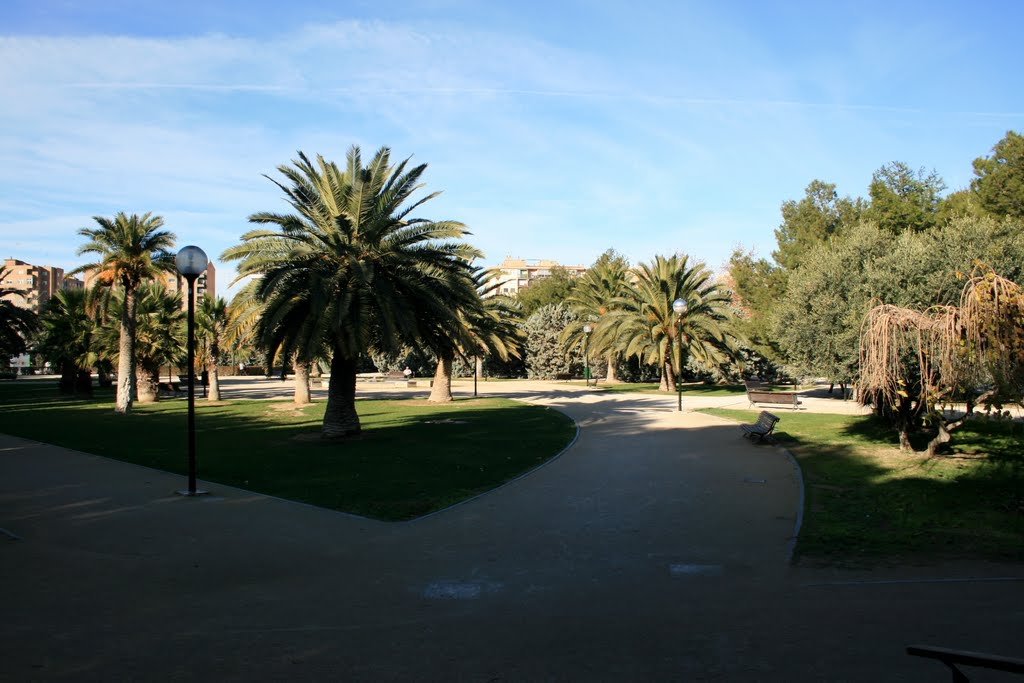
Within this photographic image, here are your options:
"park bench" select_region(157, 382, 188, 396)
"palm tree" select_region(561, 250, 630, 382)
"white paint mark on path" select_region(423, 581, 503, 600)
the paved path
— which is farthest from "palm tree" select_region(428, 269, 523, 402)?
"park bench" select_region(157, 382, 188, 396)

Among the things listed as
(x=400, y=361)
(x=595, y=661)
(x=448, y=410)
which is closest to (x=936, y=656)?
(x=595, y=661)

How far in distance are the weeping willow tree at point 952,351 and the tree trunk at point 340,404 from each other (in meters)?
11.7

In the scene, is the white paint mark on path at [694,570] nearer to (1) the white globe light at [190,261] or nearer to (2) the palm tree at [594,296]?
(1) the white globe light at [190,261]

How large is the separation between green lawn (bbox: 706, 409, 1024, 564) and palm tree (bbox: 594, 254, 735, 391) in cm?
1879

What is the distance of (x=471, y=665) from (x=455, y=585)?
1827 millimetres

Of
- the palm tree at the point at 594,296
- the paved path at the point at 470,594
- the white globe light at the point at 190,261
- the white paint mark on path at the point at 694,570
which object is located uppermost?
the palm tree at the point at 594,296

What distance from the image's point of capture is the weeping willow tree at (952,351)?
8.87m

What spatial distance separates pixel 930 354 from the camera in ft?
37.2

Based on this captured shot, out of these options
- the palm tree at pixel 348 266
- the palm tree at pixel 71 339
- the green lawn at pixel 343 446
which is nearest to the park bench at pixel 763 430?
the green lawn at pixel 343 446

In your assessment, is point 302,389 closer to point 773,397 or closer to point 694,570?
point 773,397

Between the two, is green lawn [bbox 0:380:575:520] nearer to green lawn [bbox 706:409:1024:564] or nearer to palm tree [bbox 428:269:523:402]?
palm tree [bbox 428:269:523:402]

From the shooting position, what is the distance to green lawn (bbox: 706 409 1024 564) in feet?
24.3

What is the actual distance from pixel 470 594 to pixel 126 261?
27.4m

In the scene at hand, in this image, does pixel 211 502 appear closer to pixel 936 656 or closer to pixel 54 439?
pixel 936 656
